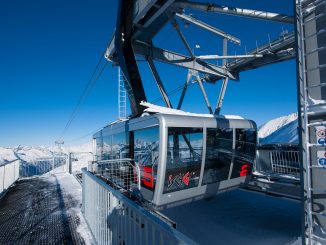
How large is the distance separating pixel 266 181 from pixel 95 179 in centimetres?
650

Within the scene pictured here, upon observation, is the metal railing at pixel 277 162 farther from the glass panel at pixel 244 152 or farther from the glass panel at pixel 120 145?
the glass panel at pixel 120 145

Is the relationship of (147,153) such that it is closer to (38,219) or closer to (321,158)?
(38,219)

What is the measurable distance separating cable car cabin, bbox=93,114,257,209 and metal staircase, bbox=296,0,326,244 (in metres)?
3.11

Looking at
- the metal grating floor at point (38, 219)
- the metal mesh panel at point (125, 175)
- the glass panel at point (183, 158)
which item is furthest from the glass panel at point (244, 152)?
the metal grating floor at point (38, 219)

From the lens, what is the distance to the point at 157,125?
17.5ft

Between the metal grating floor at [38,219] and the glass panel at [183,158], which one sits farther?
the glass panel at [183,158]

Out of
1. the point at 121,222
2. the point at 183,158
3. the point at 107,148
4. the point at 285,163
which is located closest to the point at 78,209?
the point at 183,158

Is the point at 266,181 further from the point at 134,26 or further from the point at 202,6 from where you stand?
the point at 134,26

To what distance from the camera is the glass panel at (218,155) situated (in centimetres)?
612

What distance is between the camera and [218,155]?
21.0 ft

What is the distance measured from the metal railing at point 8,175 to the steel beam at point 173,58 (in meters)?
7.16

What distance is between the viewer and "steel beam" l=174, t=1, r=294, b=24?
6466mm

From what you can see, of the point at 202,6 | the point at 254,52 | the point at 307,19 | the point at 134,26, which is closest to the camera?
the point at 307,19

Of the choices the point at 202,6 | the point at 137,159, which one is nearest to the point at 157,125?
the point at 137,159
